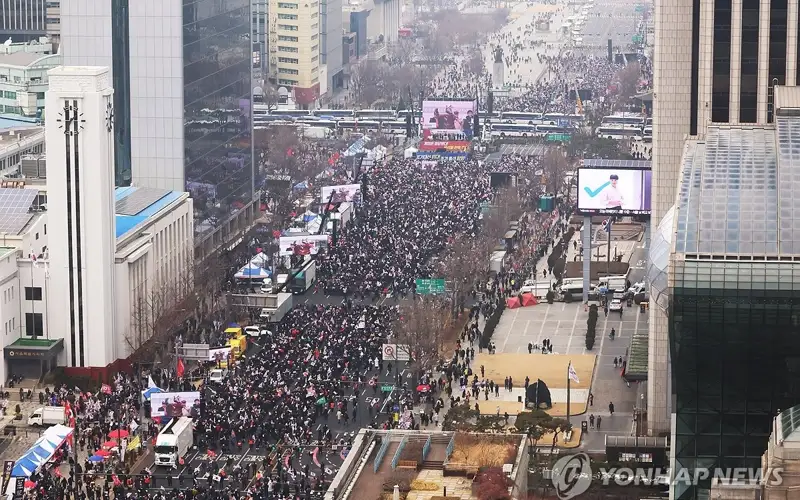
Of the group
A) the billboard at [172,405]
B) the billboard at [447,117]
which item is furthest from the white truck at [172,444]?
the billboard at [447,117]

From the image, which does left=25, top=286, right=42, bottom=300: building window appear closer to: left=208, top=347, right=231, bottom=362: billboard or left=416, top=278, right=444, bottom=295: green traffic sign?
left=208, top=347, right=231, bottom=362: billboard

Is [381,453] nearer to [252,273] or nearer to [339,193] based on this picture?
[252,273]

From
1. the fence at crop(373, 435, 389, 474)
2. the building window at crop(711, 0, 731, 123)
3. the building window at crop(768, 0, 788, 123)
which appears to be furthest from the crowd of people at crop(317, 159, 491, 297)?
the fence at crop(373, 435, 389, 474)

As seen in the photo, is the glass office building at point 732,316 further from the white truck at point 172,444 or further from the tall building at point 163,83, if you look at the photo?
the tall building at point 163,83

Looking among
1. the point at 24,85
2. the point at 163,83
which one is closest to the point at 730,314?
the point at 163,83

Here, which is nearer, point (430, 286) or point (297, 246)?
point (430, 286)

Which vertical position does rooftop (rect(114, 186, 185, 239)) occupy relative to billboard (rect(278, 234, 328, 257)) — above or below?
above
